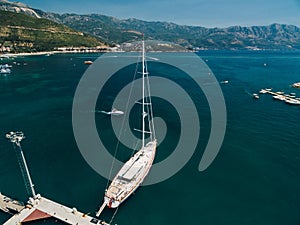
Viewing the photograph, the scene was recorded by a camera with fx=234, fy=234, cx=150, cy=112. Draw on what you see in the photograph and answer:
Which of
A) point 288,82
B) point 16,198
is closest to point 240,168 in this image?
point 16,198

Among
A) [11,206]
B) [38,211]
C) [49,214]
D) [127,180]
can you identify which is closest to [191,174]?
[127,180]

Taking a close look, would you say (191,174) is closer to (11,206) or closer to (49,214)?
(49,214)

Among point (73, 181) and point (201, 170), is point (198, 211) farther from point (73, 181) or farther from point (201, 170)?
point (73, 181)

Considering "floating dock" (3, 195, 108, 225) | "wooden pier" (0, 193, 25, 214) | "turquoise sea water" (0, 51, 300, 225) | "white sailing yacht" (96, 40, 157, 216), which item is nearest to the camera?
"floating dock" (3, 195, 108, 225)

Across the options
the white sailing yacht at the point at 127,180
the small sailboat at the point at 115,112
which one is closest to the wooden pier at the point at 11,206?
the white sailing yacht at the point at 127,180

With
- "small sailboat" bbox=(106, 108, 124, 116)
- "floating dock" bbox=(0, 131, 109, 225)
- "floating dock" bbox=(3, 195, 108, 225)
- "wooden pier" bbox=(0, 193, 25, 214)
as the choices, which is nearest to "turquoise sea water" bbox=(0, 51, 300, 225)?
"wooden pier" bbox=(0, 193, 25, 214)

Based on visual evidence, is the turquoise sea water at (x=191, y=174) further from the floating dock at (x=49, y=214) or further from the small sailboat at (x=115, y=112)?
the small sailboat at (x=115, y=112)

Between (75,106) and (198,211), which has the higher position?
(75,106)

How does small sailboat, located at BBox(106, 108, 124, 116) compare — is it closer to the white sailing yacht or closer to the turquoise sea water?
the turquoise sea water

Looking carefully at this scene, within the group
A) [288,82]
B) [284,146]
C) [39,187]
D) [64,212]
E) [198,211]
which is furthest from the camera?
[288,82]
